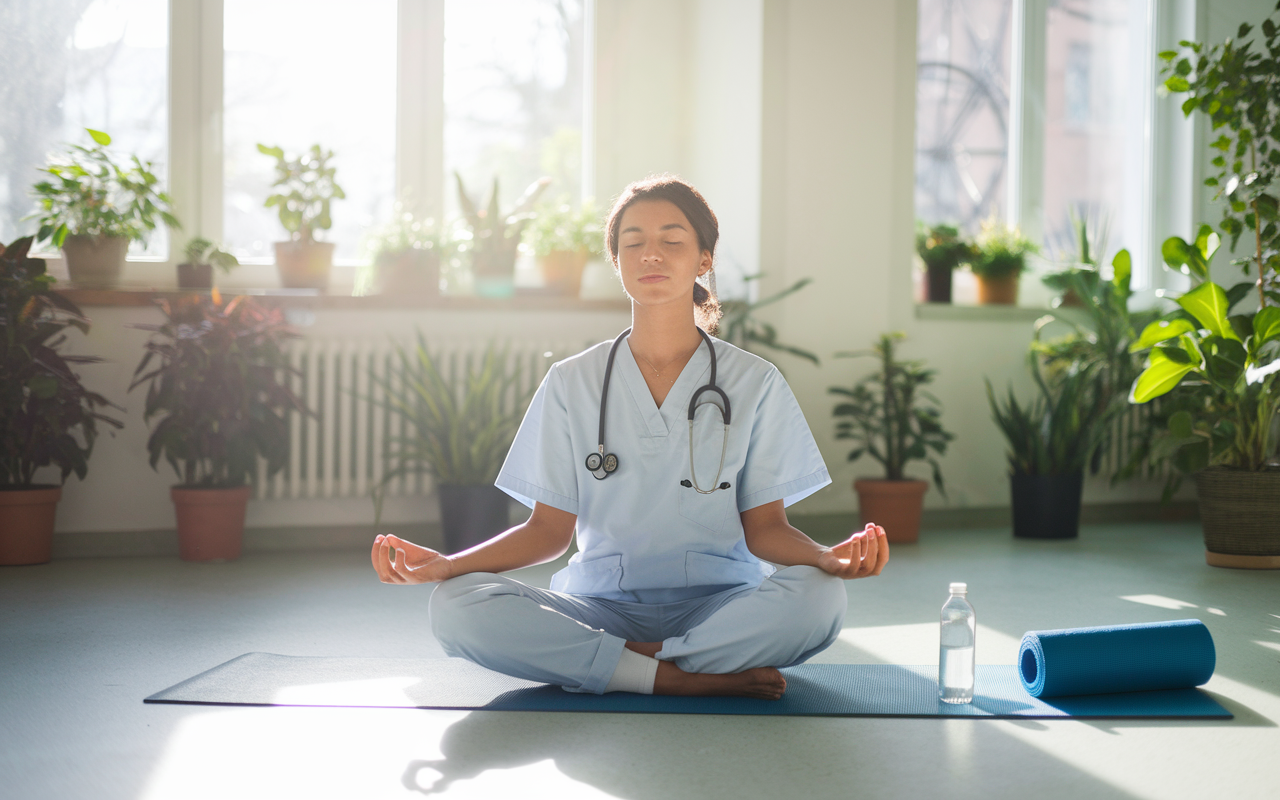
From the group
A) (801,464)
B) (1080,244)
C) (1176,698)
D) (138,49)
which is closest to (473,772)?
(801,464)

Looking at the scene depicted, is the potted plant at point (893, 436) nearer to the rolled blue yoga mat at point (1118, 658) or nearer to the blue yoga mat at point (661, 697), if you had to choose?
the blue yoga mat at point (661, 697)

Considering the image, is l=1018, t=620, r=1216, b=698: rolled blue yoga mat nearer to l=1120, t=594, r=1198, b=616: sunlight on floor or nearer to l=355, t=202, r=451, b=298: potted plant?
l=1120, t=594, r=1198, b=616: sunlight on floor

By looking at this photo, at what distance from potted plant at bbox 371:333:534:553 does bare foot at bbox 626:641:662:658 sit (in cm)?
175

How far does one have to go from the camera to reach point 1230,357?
10.6 feet

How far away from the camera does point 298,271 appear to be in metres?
3.90

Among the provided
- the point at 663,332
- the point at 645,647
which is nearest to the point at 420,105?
the point at 663,332

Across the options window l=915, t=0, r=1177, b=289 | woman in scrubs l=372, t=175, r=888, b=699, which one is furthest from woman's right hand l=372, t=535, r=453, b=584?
window l=915, t=0, r=1177, b=289

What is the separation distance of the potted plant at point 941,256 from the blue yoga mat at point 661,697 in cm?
263

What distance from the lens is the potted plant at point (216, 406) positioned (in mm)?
3297

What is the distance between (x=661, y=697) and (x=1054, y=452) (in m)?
2.76

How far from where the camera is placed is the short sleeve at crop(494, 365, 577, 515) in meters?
1.91

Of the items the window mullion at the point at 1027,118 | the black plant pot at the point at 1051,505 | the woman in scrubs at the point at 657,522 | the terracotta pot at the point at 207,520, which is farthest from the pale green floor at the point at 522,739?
the window mullion at the point at 1027,118

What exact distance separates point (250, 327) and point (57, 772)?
214 cm

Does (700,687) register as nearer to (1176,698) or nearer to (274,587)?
(1176,698)
